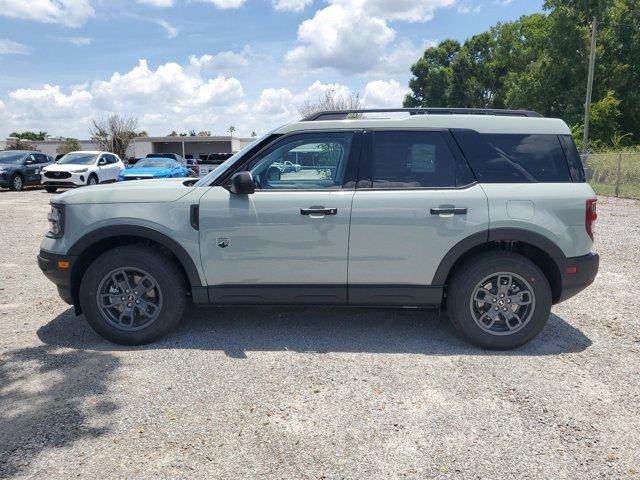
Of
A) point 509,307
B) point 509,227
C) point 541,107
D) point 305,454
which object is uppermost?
point 541,107

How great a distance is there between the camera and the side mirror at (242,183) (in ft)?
13.5

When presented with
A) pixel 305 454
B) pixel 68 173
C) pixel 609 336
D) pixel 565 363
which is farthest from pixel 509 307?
pixel 68 173

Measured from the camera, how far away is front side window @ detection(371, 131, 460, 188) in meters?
4.30

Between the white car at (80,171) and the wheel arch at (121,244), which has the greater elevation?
the white car at (80,171)

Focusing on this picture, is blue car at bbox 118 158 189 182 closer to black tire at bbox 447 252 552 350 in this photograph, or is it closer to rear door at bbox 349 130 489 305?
rear door at bbox 349 130 489 305

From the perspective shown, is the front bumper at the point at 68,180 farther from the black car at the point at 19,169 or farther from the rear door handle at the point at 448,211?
the rear door handle at the point at 448,211

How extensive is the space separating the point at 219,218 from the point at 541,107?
35.8 metres

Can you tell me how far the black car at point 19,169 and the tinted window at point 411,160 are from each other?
21.9 m

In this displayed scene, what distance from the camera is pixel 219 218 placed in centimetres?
424

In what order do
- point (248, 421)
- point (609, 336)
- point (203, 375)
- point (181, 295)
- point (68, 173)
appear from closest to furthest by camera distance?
point (248, 421) → point (203, 375) → point (181, 295) → point (609, 336) → point (68, 173)

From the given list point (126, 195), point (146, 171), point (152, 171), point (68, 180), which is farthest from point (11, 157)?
point (126, 195)

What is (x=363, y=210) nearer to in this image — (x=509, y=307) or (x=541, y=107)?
(x=509, y=307)

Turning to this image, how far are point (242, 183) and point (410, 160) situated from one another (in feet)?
4.69

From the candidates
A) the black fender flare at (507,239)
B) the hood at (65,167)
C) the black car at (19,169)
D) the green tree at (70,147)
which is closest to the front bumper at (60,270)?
the black fender flare at (507,239)
